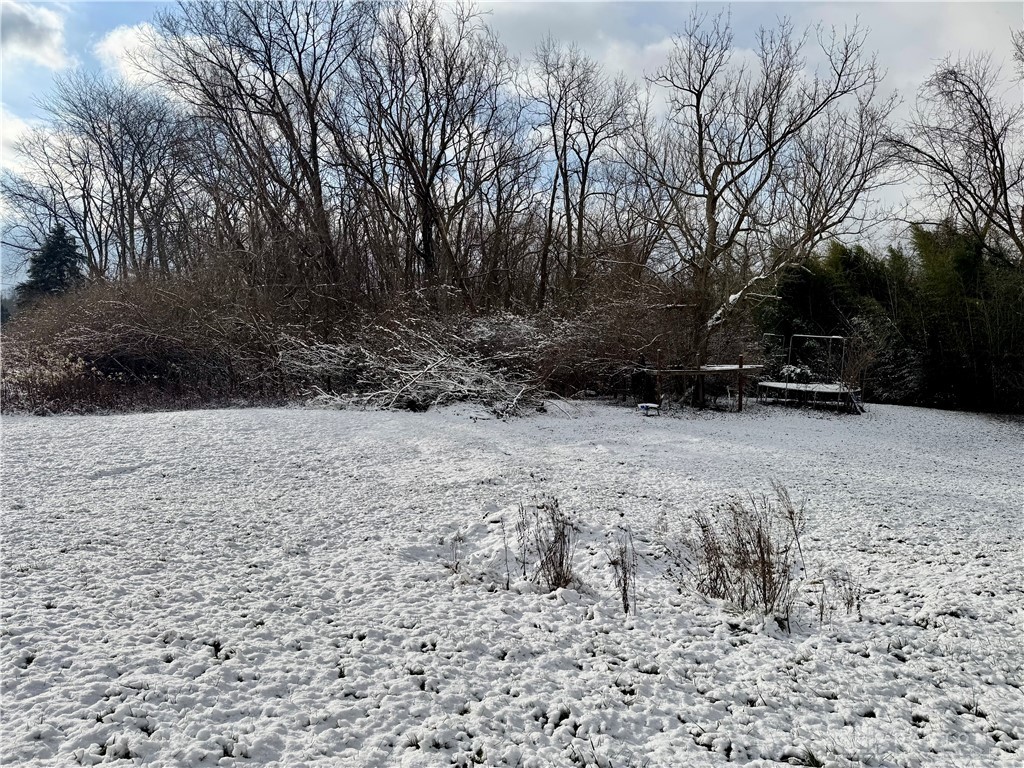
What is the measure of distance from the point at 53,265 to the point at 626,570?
126 feet

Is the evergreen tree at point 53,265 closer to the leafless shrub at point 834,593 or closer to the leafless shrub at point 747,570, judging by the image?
the leafless shrub at point 747,570

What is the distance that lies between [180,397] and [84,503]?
317 inches

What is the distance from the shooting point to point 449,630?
11.7ft

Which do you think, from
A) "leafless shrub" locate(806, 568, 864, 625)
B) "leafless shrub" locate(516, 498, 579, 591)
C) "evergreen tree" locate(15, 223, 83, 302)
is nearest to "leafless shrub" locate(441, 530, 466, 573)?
"leafless shrub" locate(516, 498, 579, 591)

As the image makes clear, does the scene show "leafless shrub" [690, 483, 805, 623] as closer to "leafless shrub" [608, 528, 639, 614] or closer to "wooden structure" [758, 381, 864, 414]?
"leafless shrub" [608, 528, 639, 614]

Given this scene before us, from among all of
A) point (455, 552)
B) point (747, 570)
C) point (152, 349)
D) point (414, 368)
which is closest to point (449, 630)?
point (455, 552)

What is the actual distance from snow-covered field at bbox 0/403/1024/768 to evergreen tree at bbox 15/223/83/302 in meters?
31.2

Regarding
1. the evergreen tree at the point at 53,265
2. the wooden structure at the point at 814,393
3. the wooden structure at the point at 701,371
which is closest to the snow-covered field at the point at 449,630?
the wooden structure at the point at 701,371

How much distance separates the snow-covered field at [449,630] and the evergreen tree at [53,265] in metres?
31.2

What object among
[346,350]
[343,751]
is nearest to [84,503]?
[343,751]

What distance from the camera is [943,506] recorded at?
20.8 feet

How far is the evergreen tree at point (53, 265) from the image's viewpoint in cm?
3142

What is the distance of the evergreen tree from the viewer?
103ft

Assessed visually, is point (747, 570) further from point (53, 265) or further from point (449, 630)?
point (53, 265)
